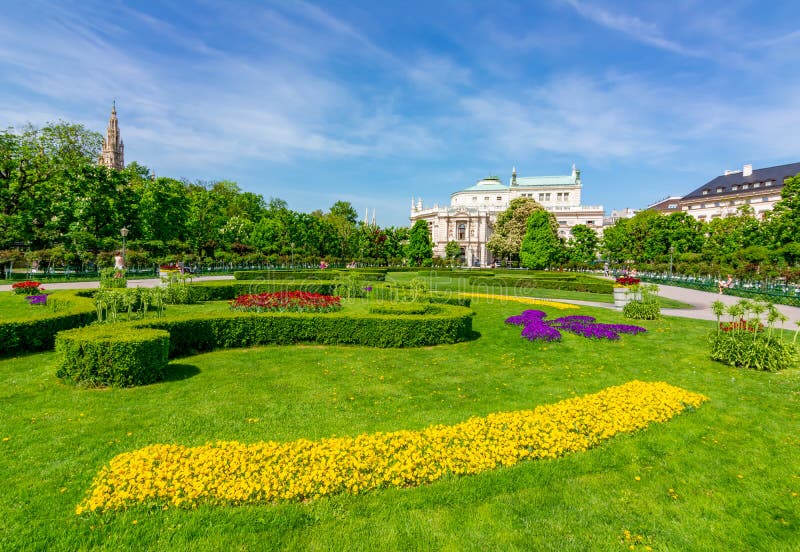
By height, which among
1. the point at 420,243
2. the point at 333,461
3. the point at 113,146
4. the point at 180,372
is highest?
the point at 113,146

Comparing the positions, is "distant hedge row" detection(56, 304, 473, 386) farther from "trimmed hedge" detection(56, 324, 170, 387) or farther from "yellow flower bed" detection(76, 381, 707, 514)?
"yellow flower bed" detection(76, 381, 707, 514)

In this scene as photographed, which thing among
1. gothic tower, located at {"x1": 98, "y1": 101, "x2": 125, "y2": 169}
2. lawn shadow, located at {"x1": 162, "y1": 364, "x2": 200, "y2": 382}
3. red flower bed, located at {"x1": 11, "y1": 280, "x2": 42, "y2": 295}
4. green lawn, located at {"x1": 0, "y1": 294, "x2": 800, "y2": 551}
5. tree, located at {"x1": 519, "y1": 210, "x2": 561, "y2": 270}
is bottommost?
green lawn, located at {"x1": 0, "y1": 294, "x2": 800, "y2": 551}

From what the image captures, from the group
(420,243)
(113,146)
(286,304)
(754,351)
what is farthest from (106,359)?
(113,146)

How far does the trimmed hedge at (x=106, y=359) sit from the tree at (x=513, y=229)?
58836mm

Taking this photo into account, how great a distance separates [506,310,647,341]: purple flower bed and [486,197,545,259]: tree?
4870 centimetres

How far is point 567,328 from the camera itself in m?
14.0

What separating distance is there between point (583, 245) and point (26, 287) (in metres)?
67.4

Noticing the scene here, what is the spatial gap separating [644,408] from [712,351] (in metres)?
5.72

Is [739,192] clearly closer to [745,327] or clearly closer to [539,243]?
[539,243]

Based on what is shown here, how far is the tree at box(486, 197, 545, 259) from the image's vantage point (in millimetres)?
62125

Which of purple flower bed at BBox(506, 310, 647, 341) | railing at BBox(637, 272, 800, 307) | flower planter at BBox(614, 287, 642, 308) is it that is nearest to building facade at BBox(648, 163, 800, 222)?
railing at BBox(637, 272, 800, 307)

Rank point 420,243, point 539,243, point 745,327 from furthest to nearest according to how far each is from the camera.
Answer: point 420,243, point 539,243, point 745,327

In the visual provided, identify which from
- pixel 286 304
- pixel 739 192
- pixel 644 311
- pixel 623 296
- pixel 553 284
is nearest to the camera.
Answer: pixel 286 304

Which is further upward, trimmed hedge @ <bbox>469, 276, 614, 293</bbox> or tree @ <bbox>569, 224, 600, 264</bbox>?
tree @ <bbox>569, 224, 600, 264</bbox>
